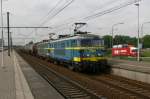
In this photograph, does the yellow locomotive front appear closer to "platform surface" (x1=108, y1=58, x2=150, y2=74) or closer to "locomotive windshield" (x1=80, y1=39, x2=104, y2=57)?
"locomotive windshield" (x1=80, y1=39, x2=104, y2=57)

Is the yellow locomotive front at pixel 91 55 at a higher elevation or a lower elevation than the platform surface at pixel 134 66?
higher

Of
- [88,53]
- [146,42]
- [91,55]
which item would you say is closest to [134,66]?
[91,55]

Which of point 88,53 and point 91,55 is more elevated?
point 88,53

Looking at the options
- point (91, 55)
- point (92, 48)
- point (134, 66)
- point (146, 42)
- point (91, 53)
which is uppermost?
point (146, 42)

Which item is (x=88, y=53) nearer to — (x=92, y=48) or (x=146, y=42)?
(x=92, y=48)

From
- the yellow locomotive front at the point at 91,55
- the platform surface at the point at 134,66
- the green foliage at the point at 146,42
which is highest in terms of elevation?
the green foliage at the point at 146,42

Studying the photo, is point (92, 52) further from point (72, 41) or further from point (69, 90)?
point (69, 90)

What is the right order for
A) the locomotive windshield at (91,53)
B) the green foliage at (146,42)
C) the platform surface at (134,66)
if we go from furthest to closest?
the green foliage at (146,42) → the locomotive windshield at (91,53) → the platform surface at (134,66)

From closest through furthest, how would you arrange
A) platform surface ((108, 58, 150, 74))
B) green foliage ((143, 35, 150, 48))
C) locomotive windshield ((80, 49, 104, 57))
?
1. platform surface ((108, 58, 150, 74))
2. locomotive windshield ((80, 49, 104, 57))
3. green foliage ((143, 35, 150, 48))

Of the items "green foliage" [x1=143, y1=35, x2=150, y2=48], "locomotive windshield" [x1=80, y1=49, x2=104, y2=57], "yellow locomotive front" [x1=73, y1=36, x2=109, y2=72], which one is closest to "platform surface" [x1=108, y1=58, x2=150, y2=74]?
"yellow locomotive front" [x1=73, y1=36, x2=109, y2=72]

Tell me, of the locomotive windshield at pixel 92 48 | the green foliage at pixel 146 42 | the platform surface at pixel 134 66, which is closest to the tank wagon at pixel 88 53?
the locomotive windshield at pixel 92 48

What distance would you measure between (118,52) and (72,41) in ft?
93.2

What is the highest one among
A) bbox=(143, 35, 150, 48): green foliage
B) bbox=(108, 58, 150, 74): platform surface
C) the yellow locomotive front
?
bbox=(143, 35, 150, 48): green foliage

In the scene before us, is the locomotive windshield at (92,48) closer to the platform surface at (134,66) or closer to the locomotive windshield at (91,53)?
the locomotive windshield at (91,53)
